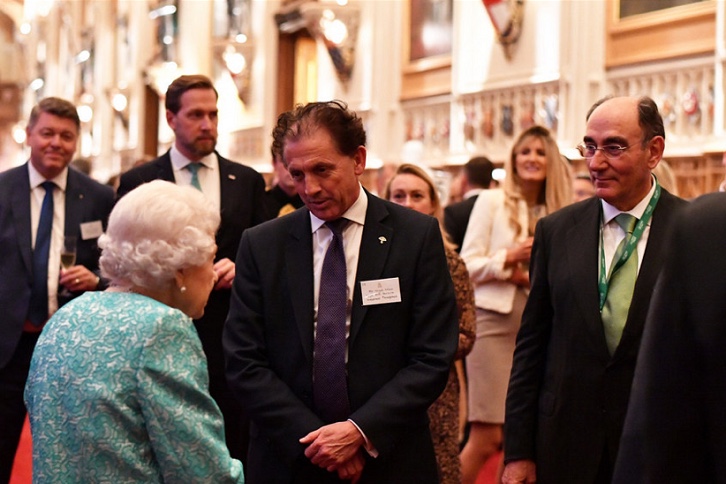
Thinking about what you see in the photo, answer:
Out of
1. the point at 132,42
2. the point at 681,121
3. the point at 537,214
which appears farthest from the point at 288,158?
the point at 132,42

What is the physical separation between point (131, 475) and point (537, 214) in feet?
9.61

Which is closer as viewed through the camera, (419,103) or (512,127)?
(512,127)

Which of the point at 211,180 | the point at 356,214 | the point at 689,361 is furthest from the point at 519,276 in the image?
the point at 689,361

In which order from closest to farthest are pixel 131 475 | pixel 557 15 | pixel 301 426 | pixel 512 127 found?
pixel 131 475 < pixel 301 426 < pixel 557 15 < pixel 512 127

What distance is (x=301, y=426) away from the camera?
8.96 feet

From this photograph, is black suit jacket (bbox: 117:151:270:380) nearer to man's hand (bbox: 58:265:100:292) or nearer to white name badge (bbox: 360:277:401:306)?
man's hand (bbox: 58:265:100:292)

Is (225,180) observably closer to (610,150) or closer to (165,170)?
(165,170)

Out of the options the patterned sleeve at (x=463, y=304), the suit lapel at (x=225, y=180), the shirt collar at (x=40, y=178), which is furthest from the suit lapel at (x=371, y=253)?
the shirt collar at (x=40, y=178)

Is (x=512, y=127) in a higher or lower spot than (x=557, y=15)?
lower

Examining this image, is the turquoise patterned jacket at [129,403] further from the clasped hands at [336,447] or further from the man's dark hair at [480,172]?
the man's dark hair at [480,172]

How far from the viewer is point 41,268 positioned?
4258 millimetres

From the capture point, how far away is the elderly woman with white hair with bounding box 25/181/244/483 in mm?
2150

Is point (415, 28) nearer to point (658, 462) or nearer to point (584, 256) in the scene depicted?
point (584, 256)

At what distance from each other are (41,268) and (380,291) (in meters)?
1.99
